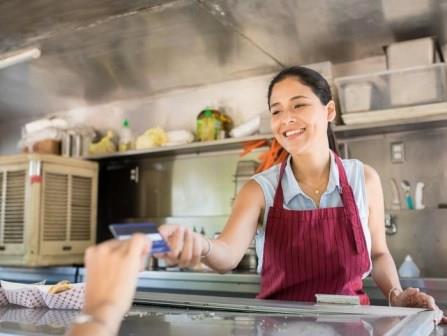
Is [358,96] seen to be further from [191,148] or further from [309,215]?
[309,215]

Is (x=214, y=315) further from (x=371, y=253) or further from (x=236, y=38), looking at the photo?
(x=236, y=38)

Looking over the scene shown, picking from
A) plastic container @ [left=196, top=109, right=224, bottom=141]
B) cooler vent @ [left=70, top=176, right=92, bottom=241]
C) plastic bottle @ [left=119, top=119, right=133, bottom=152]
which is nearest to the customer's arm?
plastic container @ [left=196, top=109, right=224, bottom=141]

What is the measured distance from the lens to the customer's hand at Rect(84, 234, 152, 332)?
624 millimetres

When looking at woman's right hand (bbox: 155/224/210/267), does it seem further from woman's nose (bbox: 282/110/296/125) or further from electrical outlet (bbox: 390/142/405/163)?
electrical outlet (bbox: 390/142/405/163)

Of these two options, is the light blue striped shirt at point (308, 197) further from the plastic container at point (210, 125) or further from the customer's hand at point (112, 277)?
the plastic container at point (210, 125)

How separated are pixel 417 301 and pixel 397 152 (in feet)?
6.69

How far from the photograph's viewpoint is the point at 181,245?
3.00 feet

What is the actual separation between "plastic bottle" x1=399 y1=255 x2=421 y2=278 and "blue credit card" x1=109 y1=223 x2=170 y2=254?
231 centimetres

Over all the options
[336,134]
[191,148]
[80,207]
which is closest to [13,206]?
[80,207]

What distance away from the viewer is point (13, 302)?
1312 mm

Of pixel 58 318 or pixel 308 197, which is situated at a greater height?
pixel 308 197

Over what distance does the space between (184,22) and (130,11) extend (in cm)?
31

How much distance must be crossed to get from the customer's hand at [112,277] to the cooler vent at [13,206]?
316 centimetres

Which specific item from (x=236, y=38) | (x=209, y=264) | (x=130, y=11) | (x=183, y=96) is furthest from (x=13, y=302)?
(x=183, y=96)
